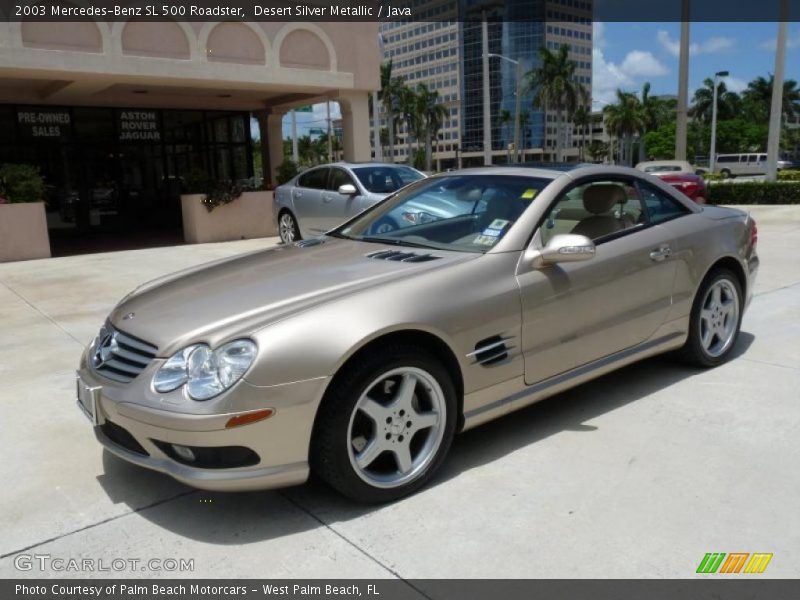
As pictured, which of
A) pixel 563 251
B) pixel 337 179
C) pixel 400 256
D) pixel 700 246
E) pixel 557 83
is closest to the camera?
pixel 563 251

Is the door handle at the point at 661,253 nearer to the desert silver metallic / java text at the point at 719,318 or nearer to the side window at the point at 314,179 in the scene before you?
the desert silver metallic / java text at the point at 719,318

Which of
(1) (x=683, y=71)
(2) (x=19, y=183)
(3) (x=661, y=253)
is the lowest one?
(3) (x=661, y=253)

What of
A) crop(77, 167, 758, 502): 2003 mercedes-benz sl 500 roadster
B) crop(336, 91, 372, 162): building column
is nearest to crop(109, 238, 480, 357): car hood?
crop(77, 167, 758, 502): 2003 mercedes-benz sl 500 roadster

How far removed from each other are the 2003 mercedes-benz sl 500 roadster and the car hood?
14 mm

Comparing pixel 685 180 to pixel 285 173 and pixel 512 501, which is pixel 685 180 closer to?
pixel 285 173

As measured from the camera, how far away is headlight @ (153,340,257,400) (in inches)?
110

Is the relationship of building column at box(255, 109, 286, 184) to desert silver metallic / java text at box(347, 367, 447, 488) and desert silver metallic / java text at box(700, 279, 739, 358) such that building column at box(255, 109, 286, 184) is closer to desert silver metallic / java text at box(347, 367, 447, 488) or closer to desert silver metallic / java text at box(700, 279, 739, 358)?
desert silver metallic / java text at box(700, 279, 739, 358)

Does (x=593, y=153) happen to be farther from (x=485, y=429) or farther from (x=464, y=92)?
(x=485, y=429)

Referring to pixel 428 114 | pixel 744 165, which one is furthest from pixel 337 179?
pixel 428 114

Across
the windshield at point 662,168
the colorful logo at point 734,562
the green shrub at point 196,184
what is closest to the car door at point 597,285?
the colorful logo at point 734,562

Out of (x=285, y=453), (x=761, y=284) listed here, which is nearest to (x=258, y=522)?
(x=285, y=453)

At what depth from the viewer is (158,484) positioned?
342cm

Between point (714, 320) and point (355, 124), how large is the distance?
42.0 feet

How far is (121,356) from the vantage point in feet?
10.4
